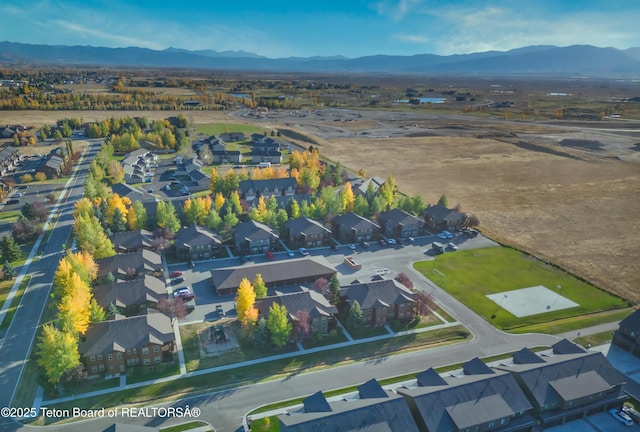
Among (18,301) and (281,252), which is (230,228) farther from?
(18,301)

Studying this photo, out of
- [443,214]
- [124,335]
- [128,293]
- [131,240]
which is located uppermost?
[443,214]

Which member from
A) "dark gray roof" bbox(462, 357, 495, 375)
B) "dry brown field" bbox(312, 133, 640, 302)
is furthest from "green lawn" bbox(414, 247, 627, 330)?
"dark gray roof" bbox(462, 357, 495, 375)

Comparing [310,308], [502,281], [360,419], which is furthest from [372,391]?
[502,281]

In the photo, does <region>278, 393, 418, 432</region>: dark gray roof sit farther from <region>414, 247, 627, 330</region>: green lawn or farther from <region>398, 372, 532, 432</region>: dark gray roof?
<region>414, 247, 627, 330</region>: green lawn

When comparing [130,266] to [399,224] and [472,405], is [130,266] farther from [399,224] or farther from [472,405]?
[472,405]

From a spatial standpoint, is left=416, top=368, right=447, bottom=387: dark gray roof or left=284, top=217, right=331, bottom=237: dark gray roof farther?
left=284, top=217, right=331, bottom=237: dark gray roof

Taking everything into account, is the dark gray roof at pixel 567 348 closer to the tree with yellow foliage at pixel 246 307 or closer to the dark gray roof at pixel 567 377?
the dark gray roof at pixel 567 377

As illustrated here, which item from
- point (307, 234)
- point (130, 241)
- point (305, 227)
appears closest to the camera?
point (130, 241)

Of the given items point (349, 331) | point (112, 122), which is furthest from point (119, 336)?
point (112, 122)

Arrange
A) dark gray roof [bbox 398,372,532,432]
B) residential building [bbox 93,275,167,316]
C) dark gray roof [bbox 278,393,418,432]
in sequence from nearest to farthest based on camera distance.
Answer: dark gray roof [bbox 278,393,418,432], dark gray roof [bbox 398,372,532,432], residential building [bbox 93,275,167,316]
